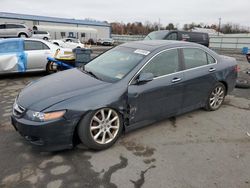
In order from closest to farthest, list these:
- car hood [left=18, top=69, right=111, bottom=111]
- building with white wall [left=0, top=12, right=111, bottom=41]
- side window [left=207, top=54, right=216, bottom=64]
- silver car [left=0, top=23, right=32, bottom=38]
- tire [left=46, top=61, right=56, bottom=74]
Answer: car hood [left=18, top=69, right=111, bottom=111] → side window [left=207, top=54, right=216, bottom=64] → tire [left=46, top=61, right=56, bottom=74] → silver car [left=0, top=23, right=32, bottom=38] → building with white wall [left=0, top=12, right=111, bottom=41]

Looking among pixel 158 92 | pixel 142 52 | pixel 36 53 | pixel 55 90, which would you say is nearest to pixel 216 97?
pixel 158 92

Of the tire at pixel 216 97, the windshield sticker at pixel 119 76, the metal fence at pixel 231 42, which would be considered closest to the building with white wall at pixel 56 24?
the metal fence at pixel 231 42

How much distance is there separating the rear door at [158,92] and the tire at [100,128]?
0.27 meters

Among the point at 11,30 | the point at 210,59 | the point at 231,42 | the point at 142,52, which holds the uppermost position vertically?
the point at 11,30

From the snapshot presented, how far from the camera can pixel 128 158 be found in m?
2.90

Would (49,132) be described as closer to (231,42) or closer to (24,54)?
(24,54)

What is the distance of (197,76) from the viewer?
396 cm

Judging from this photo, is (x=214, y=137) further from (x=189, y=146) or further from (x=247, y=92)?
(x=247, y=92)

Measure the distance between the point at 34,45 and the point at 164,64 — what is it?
17.7 ft

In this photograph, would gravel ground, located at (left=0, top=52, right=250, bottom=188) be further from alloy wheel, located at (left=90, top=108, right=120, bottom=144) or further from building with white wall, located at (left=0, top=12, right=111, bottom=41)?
building with white wall, located at (left=0, top=12, right=111, bottom=41)

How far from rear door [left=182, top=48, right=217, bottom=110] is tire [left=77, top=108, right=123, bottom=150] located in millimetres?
1462

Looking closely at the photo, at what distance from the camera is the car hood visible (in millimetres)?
2775

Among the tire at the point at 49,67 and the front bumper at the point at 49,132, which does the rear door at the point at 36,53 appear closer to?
the tire at the point at 49,67

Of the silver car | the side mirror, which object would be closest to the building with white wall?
the silver car
